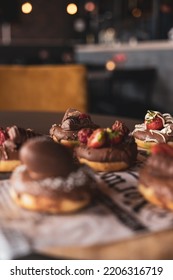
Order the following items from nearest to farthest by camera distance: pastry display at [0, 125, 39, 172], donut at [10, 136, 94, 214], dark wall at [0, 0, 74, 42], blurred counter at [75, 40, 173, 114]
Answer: donut at [10, 136, 94, 214] < pastry display at [0, 125, 39, 172] < blurred counter at [75, 40, 173, 114] < dark wall at [0, 0, 74, 42]

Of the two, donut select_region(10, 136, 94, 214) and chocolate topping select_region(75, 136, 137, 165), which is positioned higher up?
donut select_region(10, 136, 94, 214)

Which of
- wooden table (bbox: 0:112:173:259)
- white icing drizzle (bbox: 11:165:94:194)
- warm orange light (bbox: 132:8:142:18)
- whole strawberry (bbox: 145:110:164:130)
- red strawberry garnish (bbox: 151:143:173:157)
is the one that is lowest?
wooden table (bbox: 0:112:173:259)

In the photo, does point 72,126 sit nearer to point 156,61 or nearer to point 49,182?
point 49,182

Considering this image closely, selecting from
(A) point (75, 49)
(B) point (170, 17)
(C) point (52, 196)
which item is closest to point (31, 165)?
(C) point (52, 196)

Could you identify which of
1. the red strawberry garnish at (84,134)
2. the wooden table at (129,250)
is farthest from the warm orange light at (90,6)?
the wooden table at (129,250)

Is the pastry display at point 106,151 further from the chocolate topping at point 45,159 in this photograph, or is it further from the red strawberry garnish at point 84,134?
the chocolate topping at point 45,159

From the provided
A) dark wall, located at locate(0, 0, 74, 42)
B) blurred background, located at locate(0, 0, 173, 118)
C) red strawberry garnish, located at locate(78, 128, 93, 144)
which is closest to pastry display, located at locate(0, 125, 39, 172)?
red strawberry garnish, located at locate(78, 128, 93, 144)

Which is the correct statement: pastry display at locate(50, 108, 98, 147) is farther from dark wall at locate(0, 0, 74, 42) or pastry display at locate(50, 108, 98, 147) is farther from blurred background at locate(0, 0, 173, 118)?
dark wall at locate(0, 0, 74, 42)
